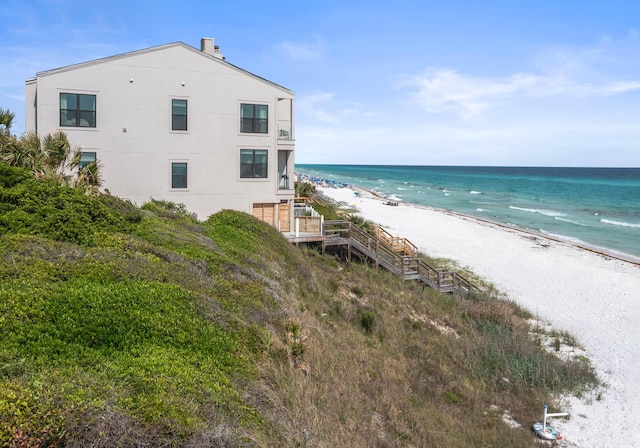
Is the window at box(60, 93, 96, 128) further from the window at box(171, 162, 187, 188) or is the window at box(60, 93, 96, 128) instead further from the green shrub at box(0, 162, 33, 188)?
the green shrub at box(0, 162, 33, 188)

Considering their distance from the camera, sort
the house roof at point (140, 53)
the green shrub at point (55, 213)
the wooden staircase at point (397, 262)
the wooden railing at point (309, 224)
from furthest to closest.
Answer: the wooden railing at point (309, 224), the wooden staircase at point (397, 262), the house roof at point (140, 53), the green shrub at point (55, 213)

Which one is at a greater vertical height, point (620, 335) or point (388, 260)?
point (388, 260)

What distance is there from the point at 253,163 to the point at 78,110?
812cm

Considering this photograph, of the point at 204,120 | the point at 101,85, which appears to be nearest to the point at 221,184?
the point at 204,120

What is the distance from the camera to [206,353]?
7066 mm

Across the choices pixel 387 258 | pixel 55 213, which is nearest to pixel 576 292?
pixel 387 258

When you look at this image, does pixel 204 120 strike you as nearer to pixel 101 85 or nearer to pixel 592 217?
pixel 101 85

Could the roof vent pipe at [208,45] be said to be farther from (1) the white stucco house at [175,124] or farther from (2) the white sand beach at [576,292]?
(2) the white sand beach at [576,292]

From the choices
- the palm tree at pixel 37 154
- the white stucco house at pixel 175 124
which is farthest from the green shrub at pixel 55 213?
Answer: the white stucco house at pixel 175 124

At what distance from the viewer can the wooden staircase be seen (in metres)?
22.5

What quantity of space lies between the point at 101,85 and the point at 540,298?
79.1ft

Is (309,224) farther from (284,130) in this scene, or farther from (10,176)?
(10,176)

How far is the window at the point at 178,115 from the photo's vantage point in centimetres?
2169

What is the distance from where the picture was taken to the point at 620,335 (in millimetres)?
19469
